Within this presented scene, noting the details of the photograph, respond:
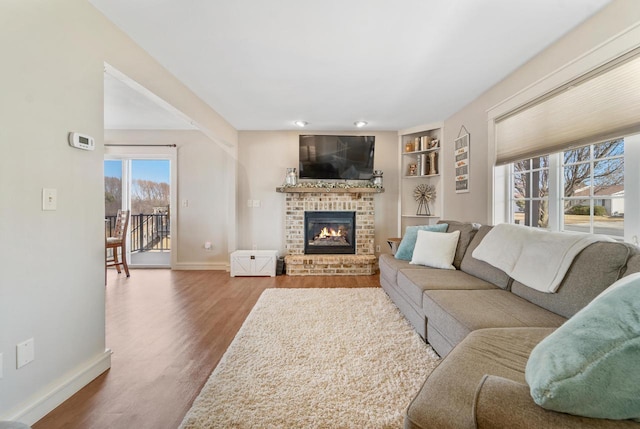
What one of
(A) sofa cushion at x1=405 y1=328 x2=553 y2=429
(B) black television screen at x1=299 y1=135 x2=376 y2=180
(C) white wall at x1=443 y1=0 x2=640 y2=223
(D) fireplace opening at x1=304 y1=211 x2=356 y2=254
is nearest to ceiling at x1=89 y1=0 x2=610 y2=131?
(C) white wall at x1=443 y1=0 x2=640 y2=223

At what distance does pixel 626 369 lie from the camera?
638 millimetres

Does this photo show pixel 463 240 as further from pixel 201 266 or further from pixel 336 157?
pixel 201 266

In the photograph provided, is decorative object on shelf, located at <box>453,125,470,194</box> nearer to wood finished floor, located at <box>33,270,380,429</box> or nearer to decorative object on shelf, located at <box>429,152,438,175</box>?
decorative object on shelf, located at <box>429,152,438,175</box>

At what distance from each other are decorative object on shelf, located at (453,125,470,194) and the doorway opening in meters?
4.48

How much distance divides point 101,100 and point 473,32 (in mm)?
2628

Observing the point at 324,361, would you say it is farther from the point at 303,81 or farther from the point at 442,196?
the point at 442,196

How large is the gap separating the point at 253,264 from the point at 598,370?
13.2ft

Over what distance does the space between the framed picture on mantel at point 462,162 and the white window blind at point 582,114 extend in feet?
2.37

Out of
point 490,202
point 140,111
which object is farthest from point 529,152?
point 140,111

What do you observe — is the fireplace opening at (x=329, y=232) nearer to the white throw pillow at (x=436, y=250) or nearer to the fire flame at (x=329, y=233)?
the fire flame at (x=329, y=233)

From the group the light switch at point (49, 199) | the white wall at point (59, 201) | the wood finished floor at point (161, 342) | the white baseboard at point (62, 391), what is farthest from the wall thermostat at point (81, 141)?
the wood finished floor at point (161, 342)

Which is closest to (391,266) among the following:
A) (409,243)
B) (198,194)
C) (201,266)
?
(409,243)

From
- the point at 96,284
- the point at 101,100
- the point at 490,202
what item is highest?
the point at 101,100

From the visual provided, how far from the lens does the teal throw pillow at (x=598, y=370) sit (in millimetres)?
641
